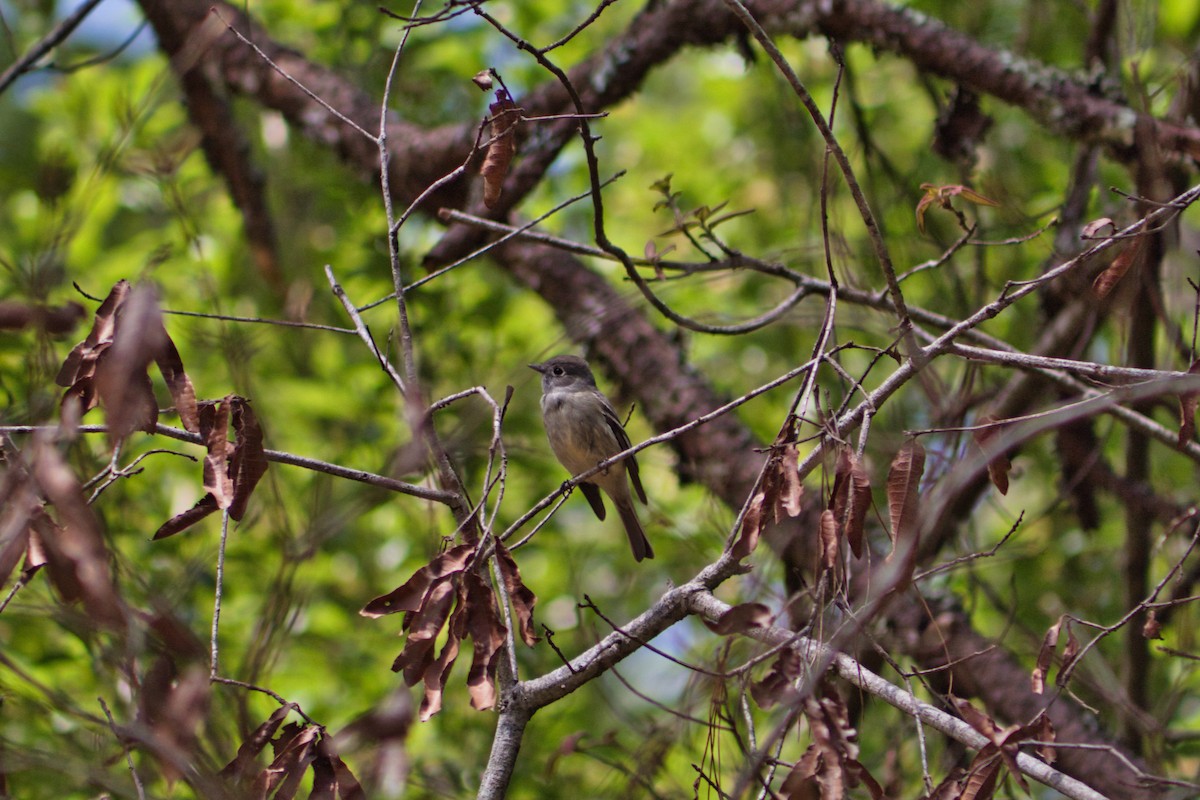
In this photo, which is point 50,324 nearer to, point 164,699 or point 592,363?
point 164,699

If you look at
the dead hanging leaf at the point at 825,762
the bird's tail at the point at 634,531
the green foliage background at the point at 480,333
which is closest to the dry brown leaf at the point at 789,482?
the dead hanging leaf at the point at 825,762

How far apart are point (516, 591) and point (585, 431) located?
129 inches

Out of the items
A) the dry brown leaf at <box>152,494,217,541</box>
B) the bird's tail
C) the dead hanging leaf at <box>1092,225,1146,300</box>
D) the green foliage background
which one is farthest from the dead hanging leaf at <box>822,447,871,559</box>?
the bird's tail

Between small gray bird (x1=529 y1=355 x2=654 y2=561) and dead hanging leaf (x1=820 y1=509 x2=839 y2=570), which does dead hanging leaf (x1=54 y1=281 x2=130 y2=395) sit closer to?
dead hanging leaf (x1=820 y1=509 x2=839 y2=570)

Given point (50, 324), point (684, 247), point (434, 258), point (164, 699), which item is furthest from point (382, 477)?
point (684, 247)

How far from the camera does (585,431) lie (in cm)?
553

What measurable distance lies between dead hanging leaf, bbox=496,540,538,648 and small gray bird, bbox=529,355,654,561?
3.10 m

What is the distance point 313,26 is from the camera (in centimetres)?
632

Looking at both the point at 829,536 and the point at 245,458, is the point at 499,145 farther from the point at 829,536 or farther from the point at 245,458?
the point at 829,536

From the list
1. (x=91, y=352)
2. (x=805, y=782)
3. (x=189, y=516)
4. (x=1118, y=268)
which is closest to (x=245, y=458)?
(x=189, y=516)

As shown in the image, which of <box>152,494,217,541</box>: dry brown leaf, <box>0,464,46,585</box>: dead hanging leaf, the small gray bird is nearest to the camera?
<box>0,464,46,585</box>: dead hanging leaf

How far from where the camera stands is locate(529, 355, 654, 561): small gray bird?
5.52 meters

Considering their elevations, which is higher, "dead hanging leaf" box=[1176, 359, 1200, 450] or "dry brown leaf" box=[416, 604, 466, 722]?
"dead hanging leaf" box=[1176, 359, 1200, 450]

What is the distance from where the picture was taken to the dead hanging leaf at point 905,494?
2.06 m
